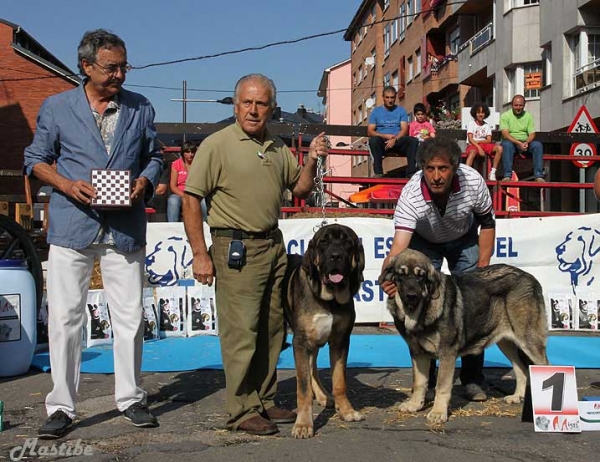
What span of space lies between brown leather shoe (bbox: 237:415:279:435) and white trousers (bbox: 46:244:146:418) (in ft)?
2.76

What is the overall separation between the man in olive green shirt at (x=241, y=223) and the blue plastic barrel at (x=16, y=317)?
9.60ft

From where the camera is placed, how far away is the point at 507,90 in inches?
1191

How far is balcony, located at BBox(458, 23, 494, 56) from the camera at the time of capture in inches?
1256

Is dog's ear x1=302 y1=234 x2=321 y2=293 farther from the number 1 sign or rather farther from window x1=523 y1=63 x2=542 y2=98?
window x1=523 y1=63 x2=542 y2=98

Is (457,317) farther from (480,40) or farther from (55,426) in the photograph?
(480,40)

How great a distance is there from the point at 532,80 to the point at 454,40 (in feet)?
36.7

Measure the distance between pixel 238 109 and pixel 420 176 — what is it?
1.64 m

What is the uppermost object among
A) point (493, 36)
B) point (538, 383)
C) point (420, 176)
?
point (493, 36)

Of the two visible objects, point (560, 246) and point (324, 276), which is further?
point (560, 246)

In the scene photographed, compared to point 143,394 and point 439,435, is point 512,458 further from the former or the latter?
point 143,394

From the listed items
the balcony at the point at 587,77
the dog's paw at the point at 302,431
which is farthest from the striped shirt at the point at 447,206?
the balcony at the point at 587,77

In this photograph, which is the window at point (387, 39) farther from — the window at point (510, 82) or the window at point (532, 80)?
the window at point (532, 80)

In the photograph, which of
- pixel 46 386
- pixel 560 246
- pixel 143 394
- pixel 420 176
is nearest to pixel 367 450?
pixel 143 394

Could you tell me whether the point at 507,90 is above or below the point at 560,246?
above
